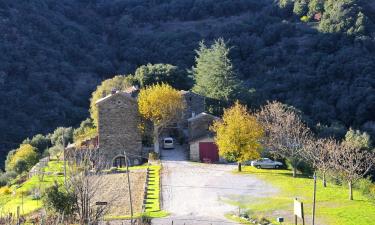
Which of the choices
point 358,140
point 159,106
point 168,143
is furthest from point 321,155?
point 168,143

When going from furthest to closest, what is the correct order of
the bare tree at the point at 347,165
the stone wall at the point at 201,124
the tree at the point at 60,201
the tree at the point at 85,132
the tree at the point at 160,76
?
the tree at the point at 160,76 < the tree at the point at 85,132 < the stone wall at the point at 201,124 < the bare tree at the point at 347,165 < the tree at the point at 60,201

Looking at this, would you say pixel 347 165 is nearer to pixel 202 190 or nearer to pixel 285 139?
pixel 285 139

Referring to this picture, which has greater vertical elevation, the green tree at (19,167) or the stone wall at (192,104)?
the stone wall at (192,104)

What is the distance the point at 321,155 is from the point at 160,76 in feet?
74.8

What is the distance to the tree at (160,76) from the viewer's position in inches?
2384

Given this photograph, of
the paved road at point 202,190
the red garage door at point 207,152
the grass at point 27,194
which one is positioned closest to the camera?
the paved road at point 202,190

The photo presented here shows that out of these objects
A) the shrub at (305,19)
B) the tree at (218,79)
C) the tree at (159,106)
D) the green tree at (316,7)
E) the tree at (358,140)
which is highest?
the green tree at (316,7)

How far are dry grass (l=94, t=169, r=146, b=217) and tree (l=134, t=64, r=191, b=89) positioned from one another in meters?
16.6

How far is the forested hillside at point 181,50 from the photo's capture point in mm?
74312

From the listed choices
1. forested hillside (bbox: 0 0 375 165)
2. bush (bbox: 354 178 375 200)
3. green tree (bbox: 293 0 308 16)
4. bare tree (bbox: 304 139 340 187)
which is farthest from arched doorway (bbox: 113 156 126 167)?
green tree (bbox: 293 0 308 16)

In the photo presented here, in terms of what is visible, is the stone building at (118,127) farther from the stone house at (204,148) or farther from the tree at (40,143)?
the tree at (40,143)

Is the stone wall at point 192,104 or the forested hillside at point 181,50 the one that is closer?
the stone wall at point 192,104

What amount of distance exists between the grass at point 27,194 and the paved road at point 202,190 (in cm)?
775

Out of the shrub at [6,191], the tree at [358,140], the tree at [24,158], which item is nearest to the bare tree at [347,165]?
the tree at [358,140]
